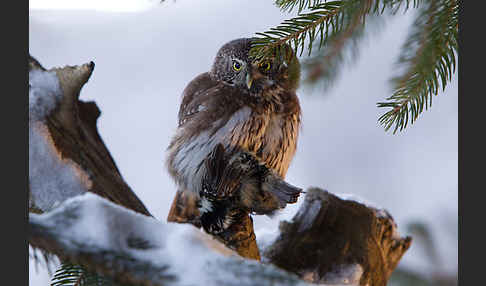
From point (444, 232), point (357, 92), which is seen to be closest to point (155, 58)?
point (357, 92)

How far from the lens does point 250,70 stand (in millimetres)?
775

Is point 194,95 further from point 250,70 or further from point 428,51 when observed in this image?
point 428,51

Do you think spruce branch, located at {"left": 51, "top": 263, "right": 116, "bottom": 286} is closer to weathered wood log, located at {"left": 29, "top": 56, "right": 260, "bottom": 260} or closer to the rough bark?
weathered wood log, located at {"left": 29, "top": 56, "right": 260, "bottom": 260}

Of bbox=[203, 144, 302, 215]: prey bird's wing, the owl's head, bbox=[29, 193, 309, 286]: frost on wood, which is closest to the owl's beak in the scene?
the owl's head

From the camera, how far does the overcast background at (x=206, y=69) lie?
2.55 ft

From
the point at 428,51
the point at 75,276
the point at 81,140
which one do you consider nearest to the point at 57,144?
the point at 81,140

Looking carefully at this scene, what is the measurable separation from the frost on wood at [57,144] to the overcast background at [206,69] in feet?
0.41

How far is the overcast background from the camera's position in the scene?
777 millimetres

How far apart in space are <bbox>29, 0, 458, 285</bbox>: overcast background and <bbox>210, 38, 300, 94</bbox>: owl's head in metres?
0.04

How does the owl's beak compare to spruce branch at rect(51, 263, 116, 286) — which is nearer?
spruce branch at rect(51, 263, 116, 286)

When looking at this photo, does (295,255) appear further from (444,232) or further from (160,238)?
(160,238)

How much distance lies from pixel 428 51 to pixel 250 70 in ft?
1.08

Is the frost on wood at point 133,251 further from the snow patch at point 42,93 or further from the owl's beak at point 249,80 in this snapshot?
the owl's beak at point 249,80

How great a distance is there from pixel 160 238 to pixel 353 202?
1.97ft
